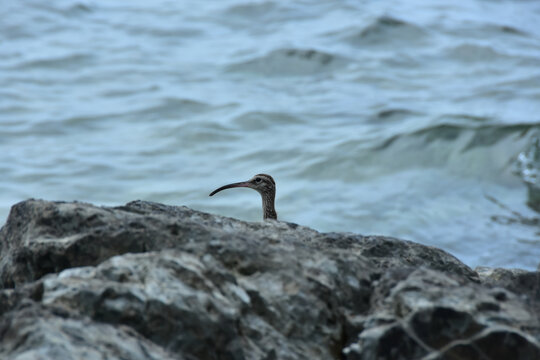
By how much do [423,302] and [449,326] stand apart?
0.15 metres

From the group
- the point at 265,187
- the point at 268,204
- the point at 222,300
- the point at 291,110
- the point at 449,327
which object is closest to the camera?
the point at 449,327

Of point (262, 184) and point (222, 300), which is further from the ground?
point (222, 300)

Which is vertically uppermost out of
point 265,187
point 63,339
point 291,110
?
point 63,339

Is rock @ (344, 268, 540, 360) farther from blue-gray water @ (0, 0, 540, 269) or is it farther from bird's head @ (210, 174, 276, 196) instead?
blue-gray water @ (0, 0, 540, 269)

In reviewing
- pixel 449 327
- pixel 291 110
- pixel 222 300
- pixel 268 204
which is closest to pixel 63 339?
pixel 222 300

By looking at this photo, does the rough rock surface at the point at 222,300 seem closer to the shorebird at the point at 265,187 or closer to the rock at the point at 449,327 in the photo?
the rock at the point at 449,327

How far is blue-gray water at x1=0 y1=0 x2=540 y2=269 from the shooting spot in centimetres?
1459

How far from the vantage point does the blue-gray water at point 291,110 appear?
1459 cm

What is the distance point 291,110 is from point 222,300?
15.5 metres

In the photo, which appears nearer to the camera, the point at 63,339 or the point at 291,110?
the point at 63,339

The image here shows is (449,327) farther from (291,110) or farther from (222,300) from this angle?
(291,110)

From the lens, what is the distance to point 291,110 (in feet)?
61.7

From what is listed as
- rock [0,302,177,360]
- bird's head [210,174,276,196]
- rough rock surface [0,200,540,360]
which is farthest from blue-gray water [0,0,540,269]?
rock [0,302,177,360]

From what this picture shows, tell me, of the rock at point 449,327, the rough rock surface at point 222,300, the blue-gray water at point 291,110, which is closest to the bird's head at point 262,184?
the rough rock surface at point 222,300
